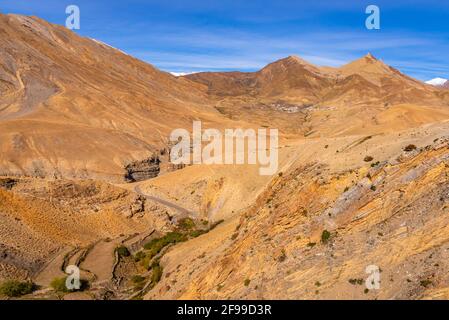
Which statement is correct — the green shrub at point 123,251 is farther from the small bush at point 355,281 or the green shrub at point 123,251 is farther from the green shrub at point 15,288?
the small bush at point 355,281

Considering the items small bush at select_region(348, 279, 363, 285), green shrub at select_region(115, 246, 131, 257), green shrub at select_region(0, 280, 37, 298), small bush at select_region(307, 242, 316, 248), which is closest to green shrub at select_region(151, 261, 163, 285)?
green shrub at select_region(115, 246, 131, 257)

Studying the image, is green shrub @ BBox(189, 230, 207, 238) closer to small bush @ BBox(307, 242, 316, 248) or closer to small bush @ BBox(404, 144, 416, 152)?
small bush @ BBox(307, 242, 316, 248)

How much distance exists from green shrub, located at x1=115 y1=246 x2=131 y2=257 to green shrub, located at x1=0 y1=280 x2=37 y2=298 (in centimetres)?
626

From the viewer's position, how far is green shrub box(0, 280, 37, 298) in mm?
22750

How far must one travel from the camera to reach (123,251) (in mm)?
29547

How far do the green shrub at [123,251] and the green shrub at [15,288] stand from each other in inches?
246

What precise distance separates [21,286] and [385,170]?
16973mm

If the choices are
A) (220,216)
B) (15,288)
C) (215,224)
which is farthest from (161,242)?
(15,288)

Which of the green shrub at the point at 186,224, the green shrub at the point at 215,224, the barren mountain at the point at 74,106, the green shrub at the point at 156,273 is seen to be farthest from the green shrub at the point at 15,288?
the barren mountain at the point at 74,106

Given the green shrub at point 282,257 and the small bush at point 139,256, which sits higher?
the green shrub at point 282,257

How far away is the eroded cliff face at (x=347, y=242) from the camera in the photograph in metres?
14.4

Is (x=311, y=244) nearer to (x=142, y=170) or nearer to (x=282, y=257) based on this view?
(x=282, y=257)
